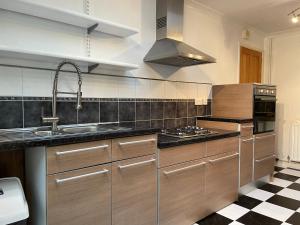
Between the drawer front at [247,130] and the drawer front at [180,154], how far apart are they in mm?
765

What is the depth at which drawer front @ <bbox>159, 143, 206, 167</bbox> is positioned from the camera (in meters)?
1.80

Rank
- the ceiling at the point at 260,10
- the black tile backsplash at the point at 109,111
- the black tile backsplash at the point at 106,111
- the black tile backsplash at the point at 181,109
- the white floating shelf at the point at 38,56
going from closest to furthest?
the white floating shelf at the point at 38,56, the black tile backsplash at the point at 106,111, the black tile backsplash at the point at 109,111, the black tile backsplash at the point at 181,109, the ceiling at the point at 260,10

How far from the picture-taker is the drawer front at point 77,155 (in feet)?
4.13

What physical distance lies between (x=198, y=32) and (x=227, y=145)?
1.51 metres

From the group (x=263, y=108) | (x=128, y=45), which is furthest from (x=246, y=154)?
(x=128, y=45)

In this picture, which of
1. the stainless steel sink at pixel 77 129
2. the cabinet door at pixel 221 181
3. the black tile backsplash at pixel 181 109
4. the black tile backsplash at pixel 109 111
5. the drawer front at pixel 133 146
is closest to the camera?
the drawer front at pixel 133 146

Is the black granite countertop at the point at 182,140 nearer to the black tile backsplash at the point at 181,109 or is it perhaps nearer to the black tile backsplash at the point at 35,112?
the black tile backsplash at the point at 181,109

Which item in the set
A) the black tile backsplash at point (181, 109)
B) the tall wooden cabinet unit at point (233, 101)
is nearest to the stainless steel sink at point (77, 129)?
the black tile backsplash at point (181, 109)

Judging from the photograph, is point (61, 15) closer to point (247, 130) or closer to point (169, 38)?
point (169, 38)

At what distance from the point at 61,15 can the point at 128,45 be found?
751 mm

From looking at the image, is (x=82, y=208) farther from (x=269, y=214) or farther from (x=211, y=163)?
(x=269, y=214)

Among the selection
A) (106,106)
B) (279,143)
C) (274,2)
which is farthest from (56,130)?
(279,143)

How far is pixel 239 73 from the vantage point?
3705 mm

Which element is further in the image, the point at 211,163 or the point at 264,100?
the point at 264,100
